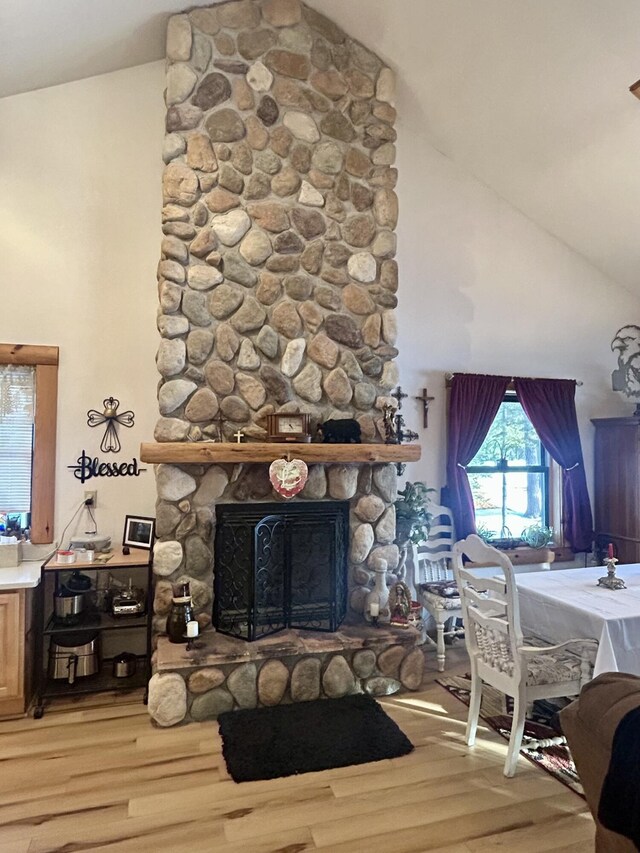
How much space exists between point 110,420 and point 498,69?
355 cm

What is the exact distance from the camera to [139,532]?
3.69 metres

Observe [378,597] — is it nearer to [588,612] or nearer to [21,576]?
[588,612]

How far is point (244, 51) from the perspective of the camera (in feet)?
12.1

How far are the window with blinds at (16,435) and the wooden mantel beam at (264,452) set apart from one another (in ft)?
3.19

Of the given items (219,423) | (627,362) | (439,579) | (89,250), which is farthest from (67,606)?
(627,362)

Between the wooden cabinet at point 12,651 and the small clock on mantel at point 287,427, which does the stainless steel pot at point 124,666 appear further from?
the small clock on mantel at point 287,427

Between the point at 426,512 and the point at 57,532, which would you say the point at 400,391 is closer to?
the point at 426,512

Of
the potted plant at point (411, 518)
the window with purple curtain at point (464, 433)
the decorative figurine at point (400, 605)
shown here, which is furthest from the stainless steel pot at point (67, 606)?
the window with purple curtain at point (464, 433)

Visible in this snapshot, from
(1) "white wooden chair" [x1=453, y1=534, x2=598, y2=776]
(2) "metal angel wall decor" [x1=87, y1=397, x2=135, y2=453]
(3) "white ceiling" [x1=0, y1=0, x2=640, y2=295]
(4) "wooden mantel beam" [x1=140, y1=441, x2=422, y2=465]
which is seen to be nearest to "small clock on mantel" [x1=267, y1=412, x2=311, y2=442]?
(4) "wooden mantel beam" [x1=140, y1=441, x2=422, y2=465]

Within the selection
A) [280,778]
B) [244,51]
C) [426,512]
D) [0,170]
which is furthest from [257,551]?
[244,51]

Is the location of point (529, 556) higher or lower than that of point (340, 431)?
lower

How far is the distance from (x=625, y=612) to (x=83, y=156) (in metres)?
4.32

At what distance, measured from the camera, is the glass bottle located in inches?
128

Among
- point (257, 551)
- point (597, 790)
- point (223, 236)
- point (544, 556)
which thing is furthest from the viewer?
point (544, 556)
